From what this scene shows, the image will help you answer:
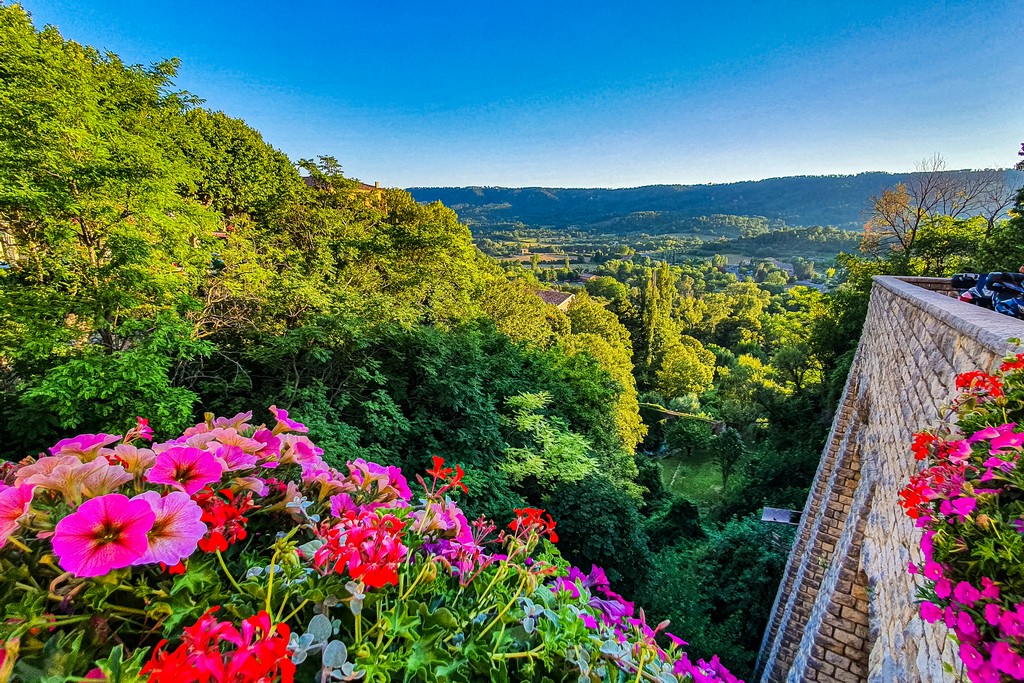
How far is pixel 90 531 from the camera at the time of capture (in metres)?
0.63

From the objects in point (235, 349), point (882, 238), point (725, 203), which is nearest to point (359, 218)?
point (235, 349)

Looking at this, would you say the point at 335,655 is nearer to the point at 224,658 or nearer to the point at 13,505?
the point at 224,658

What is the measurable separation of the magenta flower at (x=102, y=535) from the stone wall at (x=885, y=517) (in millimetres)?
2029

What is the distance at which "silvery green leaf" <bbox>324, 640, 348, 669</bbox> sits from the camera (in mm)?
653

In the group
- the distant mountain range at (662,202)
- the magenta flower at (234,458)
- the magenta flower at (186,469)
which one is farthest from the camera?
the distant mountain range at (662,202)

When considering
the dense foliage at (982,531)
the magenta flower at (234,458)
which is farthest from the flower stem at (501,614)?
the dense foliage at (982,531)

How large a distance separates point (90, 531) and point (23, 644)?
5.4 inches

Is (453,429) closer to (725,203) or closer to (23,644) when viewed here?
(23,644)

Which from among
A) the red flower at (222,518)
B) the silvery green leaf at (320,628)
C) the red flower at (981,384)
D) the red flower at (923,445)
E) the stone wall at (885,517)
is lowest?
the stone wall at (885,517)

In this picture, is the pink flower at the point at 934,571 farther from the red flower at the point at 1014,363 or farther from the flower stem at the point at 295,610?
the flower stem at the point at 295,610

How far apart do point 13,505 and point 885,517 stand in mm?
3457

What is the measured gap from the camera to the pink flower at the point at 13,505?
64 cm

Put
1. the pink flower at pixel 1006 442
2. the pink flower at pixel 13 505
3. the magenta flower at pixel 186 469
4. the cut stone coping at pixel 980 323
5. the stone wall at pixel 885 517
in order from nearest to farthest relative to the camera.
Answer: the pink flower at pixel 13 505
the magenta flower at pixel 186 469
the pink flower at pixel 1006 442
the cut stone coping at pixel 980 323
the stone wall at pixel 885 517

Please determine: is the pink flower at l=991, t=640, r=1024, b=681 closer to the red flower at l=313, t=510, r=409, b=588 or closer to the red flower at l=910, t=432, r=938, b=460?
the red flower at l=910, t=432, r=938, b=460
